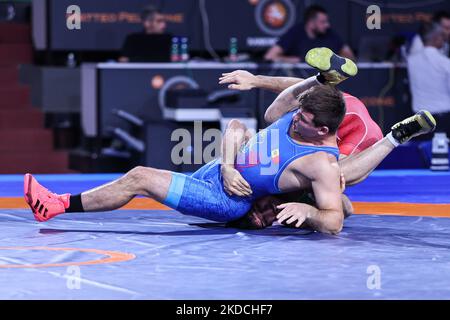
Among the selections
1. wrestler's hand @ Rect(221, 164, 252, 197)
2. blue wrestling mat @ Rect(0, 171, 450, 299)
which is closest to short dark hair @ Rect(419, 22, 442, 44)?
blue wrestling mat @ Rect(0, 171, 450, 299)

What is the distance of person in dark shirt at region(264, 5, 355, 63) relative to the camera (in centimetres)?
1085

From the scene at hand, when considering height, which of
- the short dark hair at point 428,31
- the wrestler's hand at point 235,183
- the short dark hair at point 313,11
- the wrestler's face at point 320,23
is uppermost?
the short dark hair at point 313,11

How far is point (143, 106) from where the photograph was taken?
10.5 metres

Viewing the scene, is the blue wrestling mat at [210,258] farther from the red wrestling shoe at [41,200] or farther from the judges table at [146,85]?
the judges table at [146,85]

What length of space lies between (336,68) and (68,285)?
7.50 ft

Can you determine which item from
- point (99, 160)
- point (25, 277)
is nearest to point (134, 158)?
point (99, 160)

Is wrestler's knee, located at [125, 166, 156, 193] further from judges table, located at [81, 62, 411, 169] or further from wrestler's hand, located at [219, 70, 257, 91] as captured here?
→ judges table, located at [81, 62, 411, 169]

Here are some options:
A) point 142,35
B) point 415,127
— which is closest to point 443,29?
point 142,35

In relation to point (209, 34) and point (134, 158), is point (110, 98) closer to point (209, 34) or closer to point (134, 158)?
point (134, 158)

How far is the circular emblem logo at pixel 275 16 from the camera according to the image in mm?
12336

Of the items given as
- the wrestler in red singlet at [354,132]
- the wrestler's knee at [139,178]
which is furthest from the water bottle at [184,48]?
the wrestler's knee at [139,178]

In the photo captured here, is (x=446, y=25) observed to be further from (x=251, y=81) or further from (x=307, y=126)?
(x=307, y=126)

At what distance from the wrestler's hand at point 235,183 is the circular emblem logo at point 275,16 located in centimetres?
634

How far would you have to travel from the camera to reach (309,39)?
1093 centimetres
